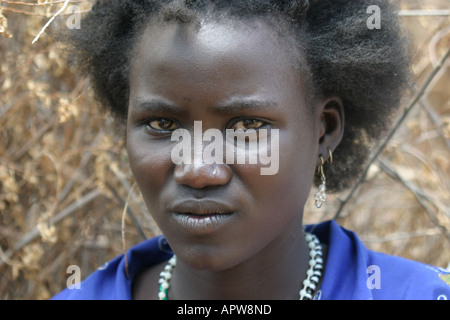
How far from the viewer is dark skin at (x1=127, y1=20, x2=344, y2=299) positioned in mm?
1433

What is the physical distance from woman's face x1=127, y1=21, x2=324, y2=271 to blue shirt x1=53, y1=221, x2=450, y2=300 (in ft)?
1.12

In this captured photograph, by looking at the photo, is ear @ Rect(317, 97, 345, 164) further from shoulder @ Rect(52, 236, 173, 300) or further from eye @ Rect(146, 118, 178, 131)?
shoulder @ Rect(52, 236, 173, 300)

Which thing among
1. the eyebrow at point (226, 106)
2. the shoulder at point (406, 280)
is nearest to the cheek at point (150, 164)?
the eyebrow at point (226, 106)

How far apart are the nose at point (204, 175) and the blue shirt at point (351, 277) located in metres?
0.57

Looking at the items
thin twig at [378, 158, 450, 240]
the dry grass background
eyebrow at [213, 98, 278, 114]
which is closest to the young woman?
eyebrow at [213, 98, 278, 114]

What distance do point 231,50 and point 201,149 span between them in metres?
0.27

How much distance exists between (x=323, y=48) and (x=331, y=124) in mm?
255

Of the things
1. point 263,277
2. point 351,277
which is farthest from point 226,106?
point 351,277

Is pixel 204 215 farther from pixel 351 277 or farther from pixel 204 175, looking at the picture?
pixel 351 277

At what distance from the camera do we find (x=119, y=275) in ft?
6.46

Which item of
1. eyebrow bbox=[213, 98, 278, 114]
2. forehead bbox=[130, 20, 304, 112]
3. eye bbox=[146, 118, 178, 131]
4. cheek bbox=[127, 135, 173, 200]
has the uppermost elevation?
forehead bbox=[130, 20, 304, 112]

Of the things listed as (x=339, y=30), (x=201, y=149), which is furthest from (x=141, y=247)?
(x=339, y=30)
